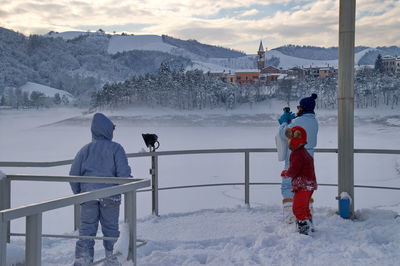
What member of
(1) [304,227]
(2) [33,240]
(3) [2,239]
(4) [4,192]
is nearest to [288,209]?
(1) [304,227]

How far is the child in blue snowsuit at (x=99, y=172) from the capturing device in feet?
11.8

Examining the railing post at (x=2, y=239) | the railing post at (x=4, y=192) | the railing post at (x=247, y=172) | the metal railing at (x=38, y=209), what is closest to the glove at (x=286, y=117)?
the railing post at (x=247, y=172)

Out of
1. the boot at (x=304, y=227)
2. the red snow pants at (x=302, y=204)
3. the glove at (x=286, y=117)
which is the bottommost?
the boot at (x=304, y=227)

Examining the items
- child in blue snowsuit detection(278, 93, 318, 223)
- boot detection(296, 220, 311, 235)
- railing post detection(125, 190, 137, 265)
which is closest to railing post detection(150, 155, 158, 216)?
child in blue snowsuit detection(278, 93, 318, 223)

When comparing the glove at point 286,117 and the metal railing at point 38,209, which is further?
the glove at point 286,117

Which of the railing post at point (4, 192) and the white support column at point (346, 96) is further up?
the white support column at point (346, 96)

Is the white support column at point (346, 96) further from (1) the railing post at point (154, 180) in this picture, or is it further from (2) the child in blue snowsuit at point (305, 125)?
(1) the railing post at point (154, 180)

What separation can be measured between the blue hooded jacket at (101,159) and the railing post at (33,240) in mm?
1454

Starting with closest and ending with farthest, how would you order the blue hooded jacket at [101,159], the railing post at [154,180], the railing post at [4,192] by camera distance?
the railing post at [4,192] < the blue hooded jacket at [101,159] < the railing post at [154,180]

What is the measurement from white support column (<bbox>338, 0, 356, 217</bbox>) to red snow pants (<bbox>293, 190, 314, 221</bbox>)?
1.02 m

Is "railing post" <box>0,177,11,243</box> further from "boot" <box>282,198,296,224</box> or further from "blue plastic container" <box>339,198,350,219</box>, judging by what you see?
"blue plastic container" <box>339,198,350,219</box>

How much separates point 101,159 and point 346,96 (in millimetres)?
2965

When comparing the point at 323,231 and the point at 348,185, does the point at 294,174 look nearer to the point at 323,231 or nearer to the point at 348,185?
the point at 323,231

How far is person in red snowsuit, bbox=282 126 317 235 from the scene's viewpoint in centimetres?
464
